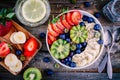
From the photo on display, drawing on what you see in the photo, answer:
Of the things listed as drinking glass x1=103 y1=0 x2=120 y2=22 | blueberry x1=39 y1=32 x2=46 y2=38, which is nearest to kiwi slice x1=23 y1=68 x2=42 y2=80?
blueberry x1=39 y1=32 x2=46 y2=38

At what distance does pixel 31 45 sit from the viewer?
167 cm

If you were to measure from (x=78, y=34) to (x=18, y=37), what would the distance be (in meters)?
0.23

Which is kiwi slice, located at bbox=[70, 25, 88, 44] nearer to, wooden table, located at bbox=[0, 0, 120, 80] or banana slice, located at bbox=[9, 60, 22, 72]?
wooden table, located at bbox=[0, 0, 120, 80]

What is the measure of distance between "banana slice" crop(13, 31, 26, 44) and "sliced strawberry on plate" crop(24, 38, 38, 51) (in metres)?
0.02

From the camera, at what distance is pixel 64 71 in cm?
175

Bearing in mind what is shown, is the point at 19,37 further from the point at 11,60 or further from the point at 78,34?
the point at 78,34

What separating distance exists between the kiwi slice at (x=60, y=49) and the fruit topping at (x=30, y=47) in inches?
2.6

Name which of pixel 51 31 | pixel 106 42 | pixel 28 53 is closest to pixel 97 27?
pixel 106 42

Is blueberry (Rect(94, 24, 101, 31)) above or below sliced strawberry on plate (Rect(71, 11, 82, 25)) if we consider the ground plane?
below

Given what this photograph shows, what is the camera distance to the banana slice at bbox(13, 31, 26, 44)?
1.66m

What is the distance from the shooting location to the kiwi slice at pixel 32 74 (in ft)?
5.61

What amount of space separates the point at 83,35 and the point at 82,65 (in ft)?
0.39

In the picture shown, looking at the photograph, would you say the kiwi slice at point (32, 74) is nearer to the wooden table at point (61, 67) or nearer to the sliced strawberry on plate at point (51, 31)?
the wooden table at point (61, 67)

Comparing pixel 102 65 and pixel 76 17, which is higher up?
pixel 76 17
